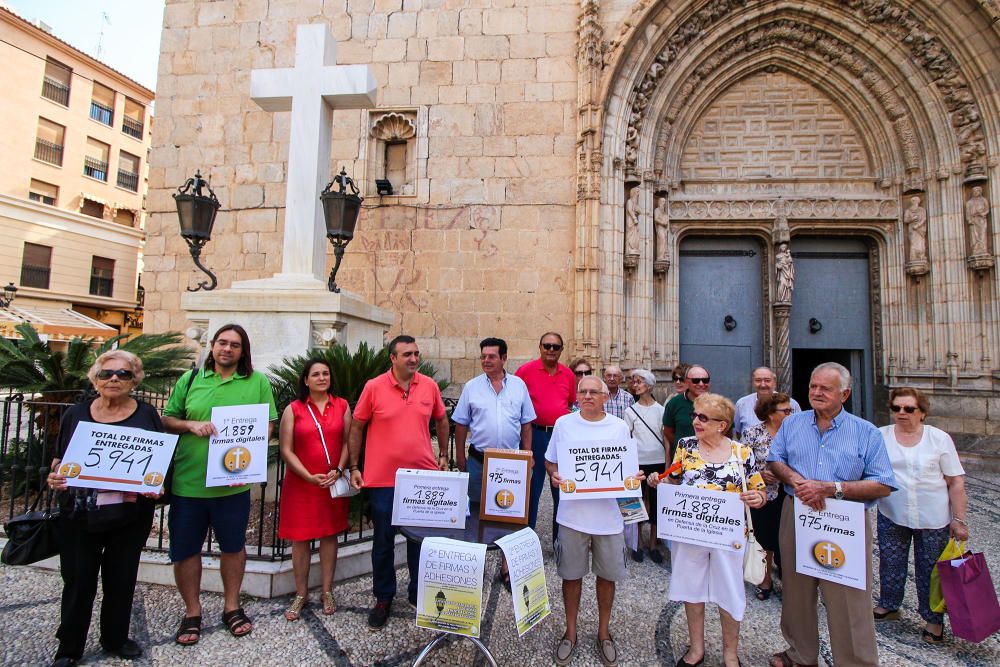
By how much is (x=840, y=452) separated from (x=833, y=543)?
474 millimetres

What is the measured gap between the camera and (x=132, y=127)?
27531 mm

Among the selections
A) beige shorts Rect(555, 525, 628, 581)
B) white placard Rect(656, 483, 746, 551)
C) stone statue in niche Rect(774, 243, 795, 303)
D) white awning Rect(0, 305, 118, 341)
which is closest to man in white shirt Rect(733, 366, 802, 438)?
white placard Rect(656, 483, 746, 551)

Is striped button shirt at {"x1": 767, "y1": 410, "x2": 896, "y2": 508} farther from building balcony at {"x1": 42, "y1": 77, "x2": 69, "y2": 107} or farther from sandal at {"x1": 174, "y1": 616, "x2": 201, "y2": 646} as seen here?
building balcony at {"x1": 42, "y1": 77, "x2": 69, "y2": 107}

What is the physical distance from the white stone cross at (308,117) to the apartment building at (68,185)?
63.2 ft

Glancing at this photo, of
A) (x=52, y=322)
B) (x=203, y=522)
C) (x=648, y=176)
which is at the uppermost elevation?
(x=648, y=176)

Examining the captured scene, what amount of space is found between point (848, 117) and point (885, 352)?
468 cm

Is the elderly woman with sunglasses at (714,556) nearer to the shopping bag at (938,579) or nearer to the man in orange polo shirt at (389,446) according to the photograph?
the shopping bag at (938,579)

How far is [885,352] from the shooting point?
9492 mm

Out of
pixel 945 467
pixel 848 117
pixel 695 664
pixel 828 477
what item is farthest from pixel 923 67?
pixel 695 664

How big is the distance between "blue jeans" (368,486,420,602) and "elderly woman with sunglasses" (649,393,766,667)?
5.46 ft

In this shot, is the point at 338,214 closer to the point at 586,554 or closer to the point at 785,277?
the point at 586,554

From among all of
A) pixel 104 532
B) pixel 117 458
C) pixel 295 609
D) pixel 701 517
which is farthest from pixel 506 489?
pixel 104 532

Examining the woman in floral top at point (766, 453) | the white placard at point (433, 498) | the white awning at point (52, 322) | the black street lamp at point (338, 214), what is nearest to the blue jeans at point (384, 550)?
the white placard at point (433, 498)

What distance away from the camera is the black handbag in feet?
8.57
